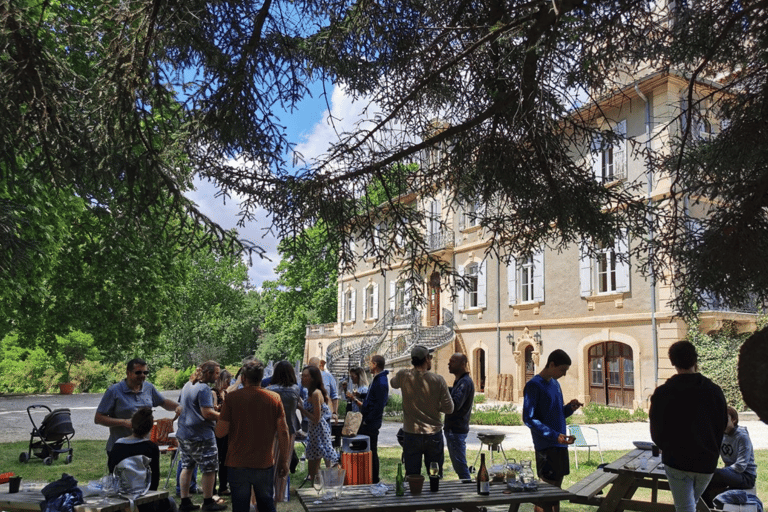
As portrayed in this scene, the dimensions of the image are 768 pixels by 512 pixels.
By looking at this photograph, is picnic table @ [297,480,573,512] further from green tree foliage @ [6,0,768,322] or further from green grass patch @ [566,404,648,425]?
green grass patch @ [566,404,648,425]

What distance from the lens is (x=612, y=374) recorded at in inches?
774

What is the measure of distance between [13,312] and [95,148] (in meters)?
12.4

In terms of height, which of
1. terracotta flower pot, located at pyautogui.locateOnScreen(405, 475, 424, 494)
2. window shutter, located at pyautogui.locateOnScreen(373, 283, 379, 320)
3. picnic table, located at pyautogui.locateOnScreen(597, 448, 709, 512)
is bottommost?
picnic table, located at pyautogui.locateOnScreen(597, 448, 709, 512)

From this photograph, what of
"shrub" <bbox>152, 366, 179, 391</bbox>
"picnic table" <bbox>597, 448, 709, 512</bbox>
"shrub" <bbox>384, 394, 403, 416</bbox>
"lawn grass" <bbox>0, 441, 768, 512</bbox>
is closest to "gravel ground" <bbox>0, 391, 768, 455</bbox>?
"lawn grass" <bbox>0, 441, 768, 512</bbox>

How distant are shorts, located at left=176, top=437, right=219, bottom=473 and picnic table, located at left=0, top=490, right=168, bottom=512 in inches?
60.9

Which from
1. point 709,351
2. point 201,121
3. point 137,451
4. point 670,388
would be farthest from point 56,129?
point 709,351

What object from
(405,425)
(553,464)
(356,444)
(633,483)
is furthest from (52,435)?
(633,483)

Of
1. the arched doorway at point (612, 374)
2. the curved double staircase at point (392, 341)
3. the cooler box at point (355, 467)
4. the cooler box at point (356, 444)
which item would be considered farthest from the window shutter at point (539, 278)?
A: the cooler box at point (355, 467)

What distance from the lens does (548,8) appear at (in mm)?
4477

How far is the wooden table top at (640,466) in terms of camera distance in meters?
6.51

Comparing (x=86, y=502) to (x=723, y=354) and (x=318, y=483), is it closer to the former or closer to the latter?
(x=318, y=483)

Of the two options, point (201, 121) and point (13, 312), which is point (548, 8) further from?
point (13, 312)

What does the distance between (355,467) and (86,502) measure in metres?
3.25

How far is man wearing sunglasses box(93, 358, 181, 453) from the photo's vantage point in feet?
20.9
